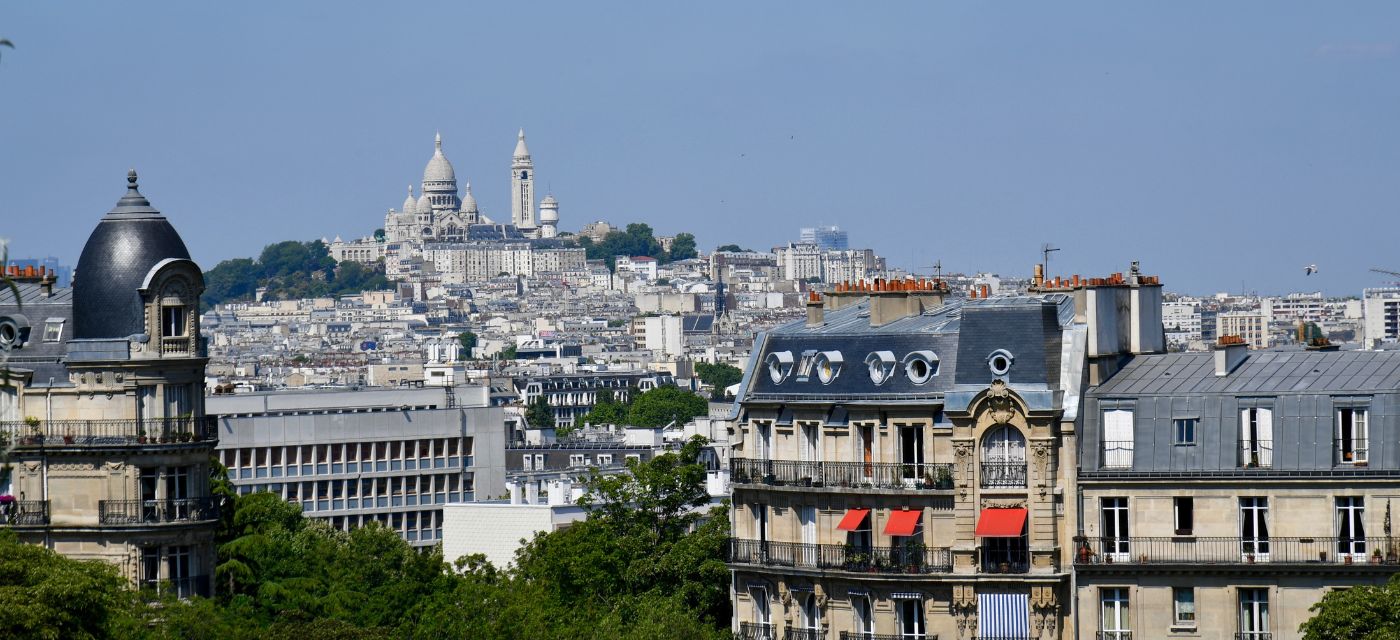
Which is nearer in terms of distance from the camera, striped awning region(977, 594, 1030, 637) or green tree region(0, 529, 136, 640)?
green tree region(0, 529, 136, 640)

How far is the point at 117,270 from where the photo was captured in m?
57.5

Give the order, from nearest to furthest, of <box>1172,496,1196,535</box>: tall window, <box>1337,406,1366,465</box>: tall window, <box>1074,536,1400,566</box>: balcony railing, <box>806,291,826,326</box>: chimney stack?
<box>1074,536,1400,566</box>: balcony railing, <box>1337,406,1366,465</box>: tall window, <box>1172,496,1196,535</box>: tall window, <box>806,291,826,326</box>: chimney stack

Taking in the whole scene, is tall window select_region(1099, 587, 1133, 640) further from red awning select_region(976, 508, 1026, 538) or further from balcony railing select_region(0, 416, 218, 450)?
balcony railing select_region(0, 416, 218, 450)

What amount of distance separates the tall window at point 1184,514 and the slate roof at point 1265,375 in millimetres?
1793

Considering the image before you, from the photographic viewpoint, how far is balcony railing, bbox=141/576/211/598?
56219 mm

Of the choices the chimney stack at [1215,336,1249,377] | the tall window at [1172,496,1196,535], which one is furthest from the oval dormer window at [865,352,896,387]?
the tall window at [1172,496,1196,535]

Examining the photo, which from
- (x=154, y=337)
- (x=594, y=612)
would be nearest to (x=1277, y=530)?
(x=594, y=612)

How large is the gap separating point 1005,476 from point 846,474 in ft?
9.38

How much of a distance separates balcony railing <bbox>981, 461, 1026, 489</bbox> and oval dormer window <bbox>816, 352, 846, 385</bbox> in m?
3.56

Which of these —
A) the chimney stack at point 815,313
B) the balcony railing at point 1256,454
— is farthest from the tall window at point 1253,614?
the chimney stack at point 815,313

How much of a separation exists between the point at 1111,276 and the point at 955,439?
4.35 meters

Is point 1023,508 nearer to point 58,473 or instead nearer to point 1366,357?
point 1366,357

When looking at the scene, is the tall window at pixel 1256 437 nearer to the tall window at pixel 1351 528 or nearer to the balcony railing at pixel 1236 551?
the balcony railing at pixel 1236 551

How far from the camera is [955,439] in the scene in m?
50.8
